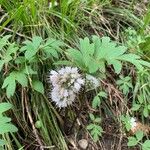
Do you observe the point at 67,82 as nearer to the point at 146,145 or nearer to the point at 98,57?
the point at 98,57

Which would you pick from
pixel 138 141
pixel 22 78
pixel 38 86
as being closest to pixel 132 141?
pixel 138 141

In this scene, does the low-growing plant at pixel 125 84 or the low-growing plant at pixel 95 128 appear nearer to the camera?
the low-growing plant at pixel 95 128

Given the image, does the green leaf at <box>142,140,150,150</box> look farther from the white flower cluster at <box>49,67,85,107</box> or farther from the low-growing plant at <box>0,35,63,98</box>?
the low-growing plant at <box>0,35,63,98</box>

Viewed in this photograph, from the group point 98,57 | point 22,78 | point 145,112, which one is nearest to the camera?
point 98,57

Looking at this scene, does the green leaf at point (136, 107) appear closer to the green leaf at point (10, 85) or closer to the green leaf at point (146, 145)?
the green leaf at point (146, 145)

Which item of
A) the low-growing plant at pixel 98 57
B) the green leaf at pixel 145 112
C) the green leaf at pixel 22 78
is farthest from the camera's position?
the green leaf at pixel 145 112

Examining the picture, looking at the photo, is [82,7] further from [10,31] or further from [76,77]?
[76,77]

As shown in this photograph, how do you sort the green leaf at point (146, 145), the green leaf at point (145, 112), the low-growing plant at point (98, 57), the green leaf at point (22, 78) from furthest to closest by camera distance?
the green leaf at point (145, 112) → the green leaf at point (146, 145) → the green leaf at point (22, 78) → the low-growing plant at point (98, 57)

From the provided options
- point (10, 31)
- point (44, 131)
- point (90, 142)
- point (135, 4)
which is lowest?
point (90, 142)

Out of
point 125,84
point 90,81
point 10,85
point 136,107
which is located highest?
point 10,85

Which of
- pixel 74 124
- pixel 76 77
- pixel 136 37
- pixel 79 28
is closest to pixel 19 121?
pixel 74 124

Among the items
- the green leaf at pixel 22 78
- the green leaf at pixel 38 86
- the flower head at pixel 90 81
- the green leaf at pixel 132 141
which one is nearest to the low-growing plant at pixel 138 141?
the green leaf at pixel 132 141
